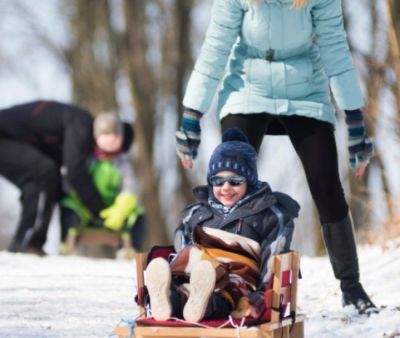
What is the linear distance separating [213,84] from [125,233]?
5.51 metres

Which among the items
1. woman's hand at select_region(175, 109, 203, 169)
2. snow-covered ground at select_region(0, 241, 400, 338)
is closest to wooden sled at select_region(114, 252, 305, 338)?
snow-covered ground at select_region(0, 241, 400, 338)

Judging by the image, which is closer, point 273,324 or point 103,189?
point 273,324

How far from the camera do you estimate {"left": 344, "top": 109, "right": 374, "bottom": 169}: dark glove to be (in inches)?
230

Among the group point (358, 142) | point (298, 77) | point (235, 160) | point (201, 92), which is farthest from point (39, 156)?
point (235, 160)

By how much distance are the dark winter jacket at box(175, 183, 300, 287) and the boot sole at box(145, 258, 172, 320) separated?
50 cm

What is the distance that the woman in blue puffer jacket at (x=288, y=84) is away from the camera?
5.74m

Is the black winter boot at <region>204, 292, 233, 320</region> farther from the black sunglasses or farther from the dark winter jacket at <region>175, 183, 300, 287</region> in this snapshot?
the black sunglasses

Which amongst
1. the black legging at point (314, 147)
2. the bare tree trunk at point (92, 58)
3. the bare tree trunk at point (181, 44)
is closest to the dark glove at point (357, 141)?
the black legging at point (314, 147)

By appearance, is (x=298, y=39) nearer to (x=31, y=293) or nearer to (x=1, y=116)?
(x=31, y=293)

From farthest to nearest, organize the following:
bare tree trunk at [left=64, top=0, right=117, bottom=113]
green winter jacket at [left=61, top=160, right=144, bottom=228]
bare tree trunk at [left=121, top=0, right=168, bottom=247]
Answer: bare tree trunk at [left=64, top=0, right=117, bottom=113] < bare tree trunk at [left=121, top=0, right=168, bottom=247] < green winter jacket at [left=61, top=160, right=144, bottom=228]

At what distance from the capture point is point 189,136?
18.9 feet

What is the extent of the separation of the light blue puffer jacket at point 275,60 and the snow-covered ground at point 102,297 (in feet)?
3.44

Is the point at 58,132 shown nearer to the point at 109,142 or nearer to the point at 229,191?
the point at 109,142

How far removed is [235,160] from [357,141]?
3.23ft
